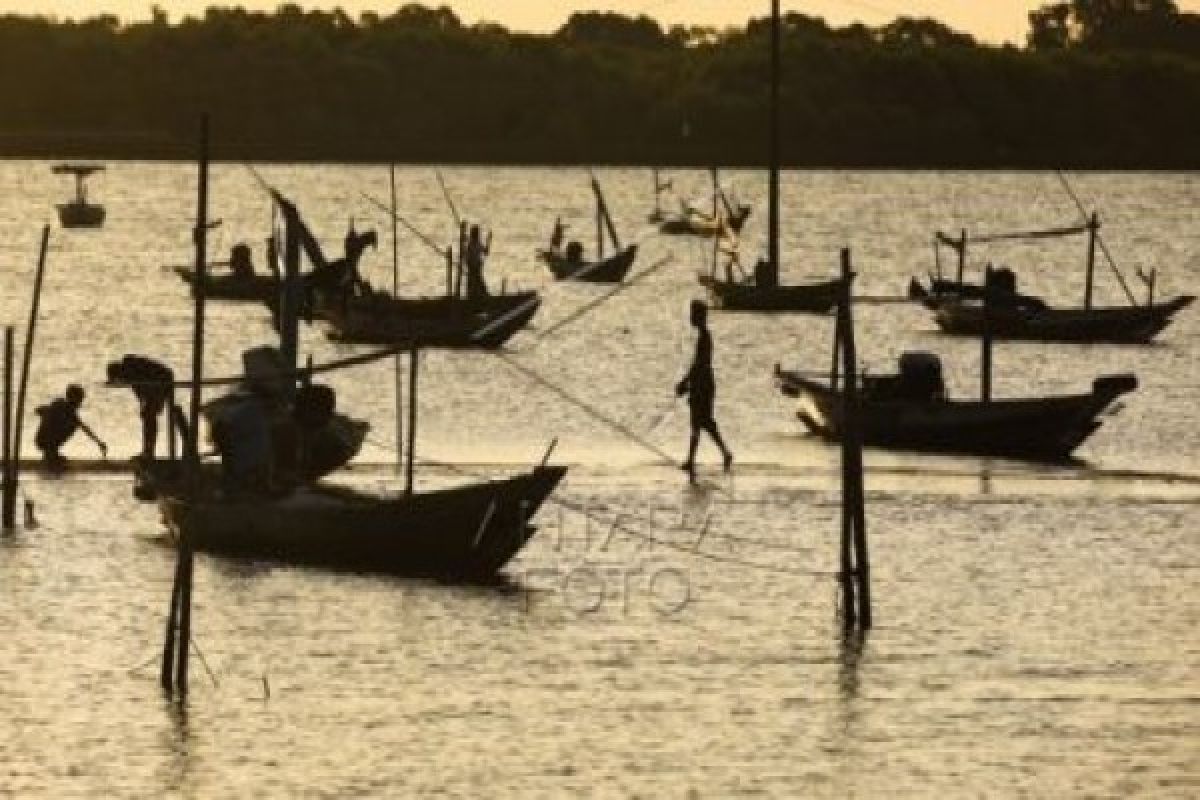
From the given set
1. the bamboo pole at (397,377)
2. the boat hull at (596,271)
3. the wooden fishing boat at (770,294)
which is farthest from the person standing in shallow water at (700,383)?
the boat hull at (596,271)

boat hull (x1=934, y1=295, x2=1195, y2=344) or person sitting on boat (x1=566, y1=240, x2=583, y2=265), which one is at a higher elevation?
person sitting on boat (x1=566, y1=240, x2=583, y2=265)

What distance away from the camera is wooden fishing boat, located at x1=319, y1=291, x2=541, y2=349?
70.2 meters

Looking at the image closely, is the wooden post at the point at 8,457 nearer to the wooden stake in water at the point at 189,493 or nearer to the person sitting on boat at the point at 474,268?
the wooden stake in water at the point at 189,493

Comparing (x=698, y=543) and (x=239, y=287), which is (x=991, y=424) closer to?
(x=698, y=543)

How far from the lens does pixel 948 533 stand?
4097cm

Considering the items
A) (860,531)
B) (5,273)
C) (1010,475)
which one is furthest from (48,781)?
(5,273)

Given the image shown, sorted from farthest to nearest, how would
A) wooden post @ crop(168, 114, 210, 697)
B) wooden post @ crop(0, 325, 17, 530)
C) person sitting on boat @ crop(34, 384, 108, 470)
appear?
person sitting on boat @ crop(34, 384, 108, 470) → wooden post @ crop(0, 325, 17, 530) → wooden post @ crop(168, 114, 210, 697)

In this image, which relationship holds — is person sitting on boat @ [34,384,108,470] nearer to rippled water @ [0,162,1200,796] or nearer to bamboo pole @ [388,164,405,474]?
rippled water @ [0,162,1200,796]

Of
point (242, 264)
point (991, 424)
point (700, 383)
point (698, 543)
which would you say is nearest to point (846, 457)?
point (698, 543)

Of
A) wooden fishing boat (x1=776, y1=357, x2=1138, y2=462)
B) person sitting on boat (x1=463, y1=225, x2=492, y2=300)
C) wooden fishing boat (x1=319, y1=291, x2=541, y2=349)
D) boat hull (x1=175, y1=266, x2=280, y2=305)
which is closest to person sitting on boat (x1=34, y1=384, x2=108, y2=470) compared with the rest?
wooden fishing boat (x1=776, y1=357, x2=1138, y2=462)

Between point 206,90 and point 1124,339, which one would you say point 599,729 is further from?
point 206,90

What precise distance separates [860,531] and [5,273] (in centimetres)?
8424

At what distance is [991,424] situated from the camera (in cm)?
4766

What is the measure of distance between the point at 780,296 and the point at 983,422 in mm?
36460
